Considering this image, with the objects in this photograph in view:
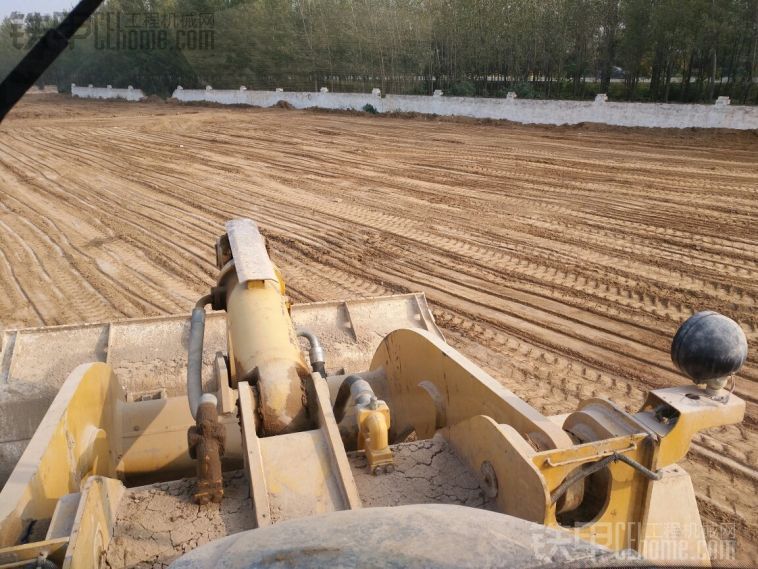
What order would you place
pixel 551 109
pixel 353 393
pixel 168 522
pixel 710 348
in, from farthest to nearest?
pixel 551 109 < pixel 353 393 < pixel 168 522 < pixel 710 348

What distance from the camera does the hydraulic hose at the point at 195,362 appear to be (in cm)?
311

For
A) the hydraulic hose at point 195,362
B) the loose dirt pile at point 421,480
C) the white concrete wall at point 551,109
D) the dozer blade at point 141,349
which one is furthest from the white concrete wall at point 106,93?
the loose dirt pile at point 421,480

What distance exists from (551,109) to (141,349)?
65.9ft

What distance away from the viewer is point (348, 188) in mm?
13500

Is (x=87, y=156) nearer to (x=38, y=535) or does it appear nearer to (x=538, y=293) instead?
(x=538, y=293)

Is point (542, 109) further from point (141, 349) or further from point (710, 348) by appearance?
point (710, 348)

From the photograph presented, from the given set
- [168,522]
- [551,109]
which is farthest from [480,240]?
[551,109]

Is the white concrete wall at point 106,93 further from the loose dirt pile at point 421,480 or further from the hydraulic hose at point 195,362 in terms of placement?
the loose dirt pile at point 421,480

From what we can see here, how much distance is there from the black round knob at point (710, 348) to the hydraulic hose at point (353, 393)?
1.30 metres

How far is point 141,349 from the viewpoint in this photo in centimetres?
510

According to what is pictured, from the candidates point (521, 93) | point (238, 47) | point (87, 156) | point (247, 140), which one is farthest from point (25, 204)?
point (238, 47)

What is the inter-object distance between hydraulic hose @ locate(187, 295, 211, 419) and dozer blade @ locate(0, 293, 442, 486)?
1.43m

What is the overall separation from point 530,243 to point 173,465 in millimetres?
6966

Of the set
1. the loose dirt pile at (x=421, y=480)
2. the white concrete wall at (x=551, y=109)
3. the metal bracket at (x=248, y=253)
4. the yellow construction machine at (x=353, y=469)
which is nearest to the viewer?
the yellow construction machine at (x=353, y=469)
